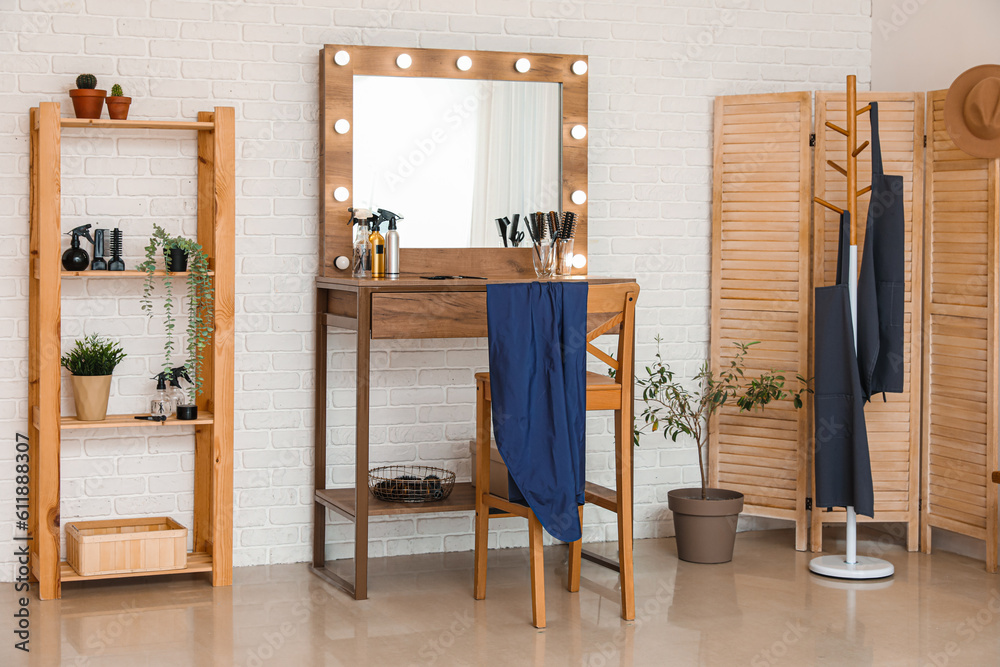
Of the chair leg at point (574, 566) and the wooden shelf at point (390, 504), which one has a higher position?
the wooden shelf at point (390, 504)

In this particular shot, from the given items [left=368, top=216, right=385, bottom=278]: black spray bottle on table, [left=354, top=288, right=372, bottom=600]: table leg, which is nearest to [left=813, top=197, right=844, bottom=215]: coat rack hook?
[left=368, top=216, right=385, bottom=278]: black spray bottle on table

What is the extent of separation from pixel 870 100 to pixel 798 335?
941 mm

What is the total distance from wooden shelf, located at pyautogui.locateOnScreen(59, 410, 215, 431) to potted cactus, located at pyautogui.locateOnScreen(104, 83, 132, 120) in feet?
3.33

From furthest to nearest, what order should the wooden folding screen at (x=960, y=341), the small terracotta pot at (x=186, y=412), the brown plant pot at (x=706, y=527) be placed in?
the brown plant pot at (x=706, y=527)
the wooden folding screen at (x=960, y=341)
the small terracotta pot at (x=186, y=412)

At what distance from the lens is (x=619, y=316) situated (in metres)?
3.19

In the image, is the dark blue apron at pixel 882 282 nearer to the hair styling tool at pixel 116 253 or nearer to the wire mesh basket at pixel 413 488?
the wire mesh basket at pixel 413 488

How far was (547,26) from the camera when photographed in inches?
159

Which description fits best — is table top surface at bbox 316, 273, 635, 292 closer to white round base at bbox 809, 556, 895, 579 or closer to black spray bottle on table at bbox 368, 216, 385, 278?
black spray bottle on table at bbox 368, 216, 385, 278

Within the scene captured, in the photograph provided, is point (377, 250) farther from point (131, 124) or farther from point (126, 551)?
point (126, 551)

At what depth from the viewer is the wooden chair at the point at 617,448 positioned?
3.11 meters

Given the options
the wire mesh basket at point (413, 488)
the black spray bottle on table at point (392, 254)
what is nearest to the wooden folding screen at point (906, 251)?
the wire mesh basket at point (413, 488)

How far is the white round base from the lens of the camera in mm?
3645

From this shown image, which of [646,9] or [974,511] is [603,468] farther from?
[646,9]

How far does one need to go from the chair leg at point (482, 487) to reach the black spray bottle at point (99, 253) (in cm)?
132
